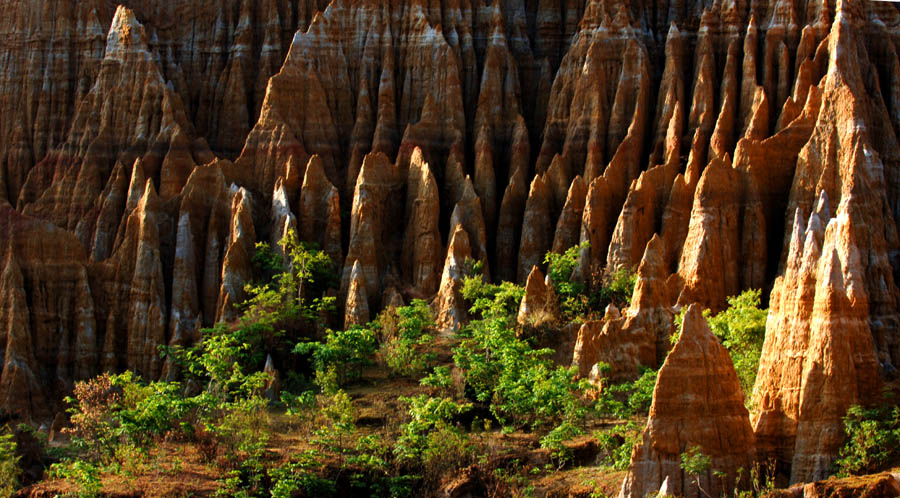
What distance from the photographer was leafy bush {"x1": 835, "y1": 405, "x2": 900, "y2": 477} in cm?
2423

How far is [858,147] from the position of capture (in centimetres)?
3550

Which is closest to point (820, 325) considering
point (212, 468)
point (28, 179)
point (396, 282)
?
point (212, 468)

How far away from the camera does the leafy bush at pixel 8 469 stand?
30.6m

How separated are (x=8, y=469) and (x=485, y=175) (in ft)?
61.9

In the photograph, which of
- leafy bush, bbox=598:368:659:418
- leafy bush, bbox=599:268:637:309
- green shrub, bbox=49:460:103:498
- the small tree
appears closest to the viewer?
the small tree

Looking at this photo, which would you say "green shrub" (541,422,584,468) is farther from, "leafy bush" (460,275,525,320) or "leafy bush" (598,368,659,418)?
"leafy bush" (460,275,525,320)

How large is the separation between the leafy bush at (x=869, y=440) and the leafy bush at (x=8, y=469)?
1735 centimetres

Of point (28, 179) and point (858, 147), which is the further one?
point (28, 179)

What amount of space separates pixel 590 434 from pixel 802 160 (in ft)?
32.6

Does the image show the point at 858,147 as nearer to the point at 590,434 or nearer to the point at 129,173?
the point at 590,434

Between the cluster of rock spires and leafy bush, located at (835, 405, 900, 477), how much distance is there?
0.36 metres

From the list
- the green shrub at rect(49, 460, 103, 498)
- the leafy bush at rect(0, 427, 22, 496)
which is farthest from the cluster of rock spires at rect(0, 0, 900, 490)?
the green shrub at rect(49, 460, 103, 498)

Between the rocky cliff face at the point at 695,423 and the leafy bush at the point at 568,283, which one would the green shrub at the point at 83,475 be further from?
the leafy bush at the point at 568,283

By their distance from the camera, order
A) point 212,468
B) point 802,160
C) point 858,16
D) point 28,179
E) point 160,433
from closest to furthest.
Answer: point 212,468, point 160,433, point 802,160, point 858,16, point 28,179
